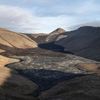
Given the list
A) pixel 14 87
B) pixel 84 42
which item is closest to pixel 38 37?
pixel 84 42

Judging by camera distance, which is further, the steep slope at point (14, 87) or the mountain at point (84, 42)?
the mountain at point (84, 42)

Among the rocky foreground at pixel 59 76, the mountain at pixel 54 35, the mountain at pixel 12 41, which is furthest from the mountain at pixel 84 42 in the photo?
the rocky foreground at pixel 59 76

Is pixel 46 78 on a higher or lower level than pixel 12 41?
lower

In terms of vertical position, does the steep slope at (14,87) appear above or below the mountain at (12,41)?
below

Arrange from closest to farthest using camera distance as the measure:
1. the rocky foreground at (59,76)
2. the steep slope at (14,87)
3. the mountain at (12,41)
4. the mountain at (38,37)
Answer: the rocky foreground at (59,76), the steep slope at (14,87), the mountain at (12,41), the mountain at (38,37)

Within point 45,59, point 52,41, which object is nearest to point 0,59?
point 45,59

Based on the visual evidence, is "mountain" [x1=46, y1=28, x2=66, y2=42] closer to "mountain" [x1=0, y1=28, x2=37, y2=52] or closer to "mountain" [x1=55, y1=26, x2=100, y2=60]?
"mountain" [x1=55, y1=26, x2=100, y2=60]

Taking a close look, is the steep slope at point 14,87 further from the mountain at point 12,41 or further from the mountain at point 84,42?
the mountain at point 12,41

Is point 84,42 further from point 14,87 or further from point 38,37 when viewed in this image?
point 14,87

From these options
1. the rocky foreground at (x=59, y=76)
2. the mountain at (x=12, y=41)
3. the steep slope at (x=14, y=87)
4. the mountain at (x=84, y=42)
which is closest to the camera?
the rocky foreground at (x=59, y=76)
